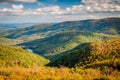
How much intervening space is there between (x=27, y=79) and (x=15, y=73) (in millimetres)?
2594

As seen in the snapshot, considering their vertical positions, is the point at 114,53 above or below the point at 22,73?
below

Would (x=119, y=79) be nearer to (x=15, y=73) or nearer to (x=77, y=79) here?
(x=77, y=79)

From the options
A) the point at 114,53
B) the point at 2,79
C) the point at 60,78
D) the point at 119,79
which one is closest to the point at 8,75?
the point at 2,79

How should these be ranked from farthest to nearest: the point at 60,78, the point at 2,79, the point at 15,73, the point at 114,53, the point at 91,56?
the point at 91,56
the point at 114,53
the point at 15,73
the point at 60,78
the point at 2,79

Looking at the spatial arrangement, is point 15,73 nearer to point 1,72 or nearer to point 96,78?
point 1,72

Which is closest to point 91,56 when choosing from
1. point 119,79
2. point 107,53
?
point 107,53

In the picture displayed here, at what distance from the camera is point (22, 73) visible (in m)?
21.6

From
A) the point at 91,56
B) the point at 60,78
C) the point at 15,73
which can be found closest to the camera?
the point at 60,78

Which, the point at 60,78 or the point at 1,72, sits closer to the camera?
the point at 60,78

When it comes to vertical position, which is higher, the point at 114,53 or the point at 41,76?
the point at 41,76

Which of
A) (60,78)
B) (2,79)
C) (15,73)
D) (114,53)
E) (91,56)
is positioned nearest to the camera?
(2,79)

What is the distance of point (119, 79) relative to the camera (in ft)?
67.2

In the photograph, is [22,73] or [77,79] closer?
[77,79]

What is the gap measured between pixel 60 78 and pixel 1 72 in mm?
6164
